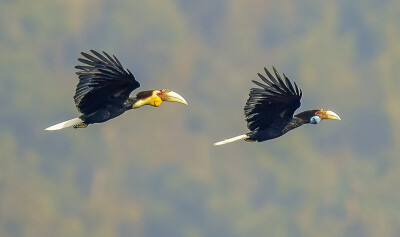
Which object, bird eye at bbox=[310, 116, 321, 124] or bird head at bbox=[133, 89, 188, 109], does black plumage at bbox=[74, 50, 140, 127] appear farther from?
bird eye at bbox=[310, 116, 321, 124]

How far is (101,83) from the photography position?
51.3m

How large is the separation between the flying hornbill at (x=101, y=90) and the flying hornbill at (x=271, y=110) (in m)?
4.20

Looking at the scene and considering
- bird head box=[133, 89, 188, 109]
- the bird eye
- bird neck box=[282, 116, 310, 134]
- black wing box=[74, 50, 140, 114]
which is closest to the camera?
black wing box=[74, 50, 140, 114]

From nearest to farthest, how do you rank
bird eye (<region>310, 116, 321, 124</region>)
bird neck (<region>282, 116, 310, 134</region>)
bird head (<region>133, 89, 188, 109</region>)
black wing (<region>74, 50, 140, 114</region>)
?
black wing (<region>74, 50, 140, 114</region>)
bird head (<region>133, 89, 188, 109</region>)
bird neck (<region>282, 116, 310, 134</region>)
bird eye (<region>310, 116, 321, 124</region>)

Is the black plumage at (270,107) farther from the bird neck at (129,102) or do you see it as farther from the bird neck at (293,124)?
the bird neck at (129,102)

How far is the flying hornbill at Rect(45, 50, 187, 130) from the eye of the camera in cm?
5078

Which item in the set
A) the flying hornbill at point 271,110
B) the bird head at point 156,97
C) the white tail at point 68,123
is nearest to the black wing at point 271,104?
the flying hornbill at point 271,110

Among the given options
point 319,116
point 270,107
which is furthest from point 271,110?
point 319,116

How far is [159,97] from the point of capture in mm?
54750

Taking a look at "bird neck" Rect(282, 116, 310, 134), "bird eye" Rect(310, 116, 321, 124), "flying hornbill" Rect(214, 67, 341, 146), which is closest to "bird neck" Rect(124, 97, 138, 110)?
"flying hornbill" Rect(214, 67, 341, 146)

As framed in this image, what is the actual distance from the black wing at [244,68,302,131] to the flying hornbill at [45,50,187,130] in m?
4.21

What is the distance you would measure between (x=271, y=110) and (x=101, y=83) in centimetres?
657

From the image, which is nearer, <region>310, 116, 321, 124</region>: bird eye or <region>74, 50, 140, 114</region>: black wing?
A: <region>74, 50, 140, 114</region>: black wing

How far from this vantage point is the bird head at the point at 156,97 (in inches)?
2126
